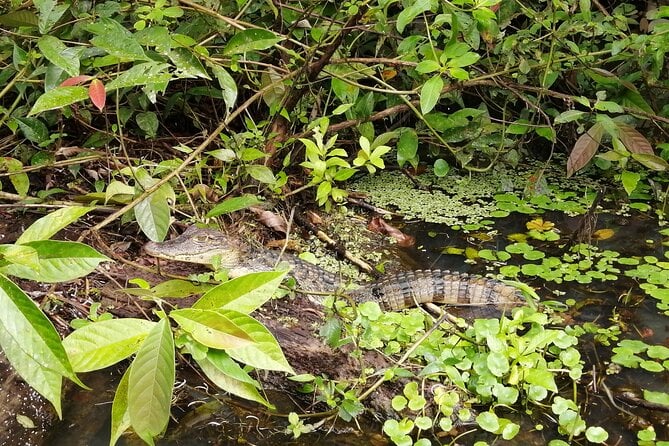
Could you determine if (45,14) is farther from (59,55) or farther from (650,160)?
(650,160)

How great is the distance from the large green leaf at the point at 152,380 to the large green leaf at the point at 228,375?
190 millimetres

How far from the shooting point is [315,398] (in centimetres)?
226

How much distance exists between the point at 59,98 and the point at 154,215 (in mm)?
670

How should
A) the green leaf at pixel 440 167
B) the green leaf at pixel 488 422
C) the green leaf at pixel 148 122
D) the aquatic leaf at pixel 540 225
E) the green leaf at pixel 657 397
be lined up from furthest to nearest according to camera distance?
the green leaf at pixel 440 167 < the aquatic leaf at pixel 540 225 < the green leaf at pixel 148 122 < the green leaf at pixel 657 397 < the green leaf at pixel 488 422

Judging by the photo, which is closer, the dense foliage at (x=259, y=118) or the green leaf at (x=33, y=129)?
the dense foliage at (x=259, y=118)

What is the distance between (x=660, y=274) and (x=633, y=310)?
0.35m

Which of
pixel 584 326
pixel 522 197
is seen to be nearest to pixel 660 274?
pixel 584 326

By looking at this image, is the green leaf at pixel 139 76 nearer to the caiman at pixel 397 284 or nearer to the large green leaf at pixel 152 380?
the large green leaf at pixel 152 380

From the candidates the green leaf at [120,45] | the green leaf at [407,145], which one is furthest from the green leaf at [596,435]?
the green leaf at [407,145]

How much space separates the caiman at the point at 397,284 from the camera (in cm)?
302

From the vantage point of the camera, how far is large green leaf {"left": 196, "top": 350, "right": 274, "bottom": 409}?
1380 millimetres

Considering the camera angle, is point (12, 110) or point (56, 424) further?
point (12, 110)

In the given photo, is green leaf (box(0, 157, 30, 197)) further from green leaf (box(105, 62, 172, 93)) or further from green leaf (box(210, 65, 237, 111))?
green leaf (box(105, 62, 172, 93))

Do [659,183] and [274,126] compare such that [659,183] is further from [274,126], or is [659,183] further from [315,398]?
[315,398]
